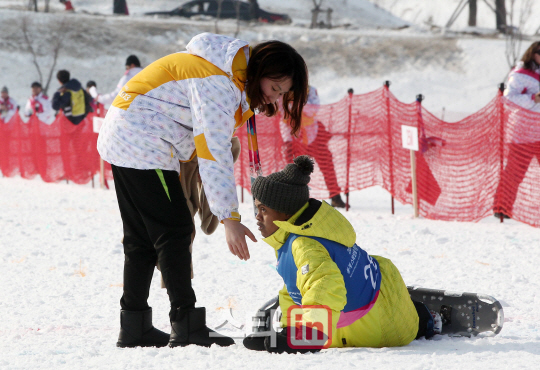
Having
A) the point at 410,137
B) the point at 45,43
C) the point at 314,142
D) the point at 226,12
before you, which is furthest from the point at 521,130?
the point at 226,12

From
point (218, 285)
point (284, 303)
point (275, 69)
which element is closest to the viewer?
point (275, 69)

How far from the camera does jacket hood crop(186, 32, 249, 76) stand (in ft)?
7.89

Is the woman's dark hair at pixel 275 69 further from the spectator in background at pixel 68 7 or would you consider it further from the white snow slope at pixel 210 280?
Result: the spectator in background at pixel 68 7

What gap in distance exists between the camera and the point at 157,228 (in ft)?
8.39

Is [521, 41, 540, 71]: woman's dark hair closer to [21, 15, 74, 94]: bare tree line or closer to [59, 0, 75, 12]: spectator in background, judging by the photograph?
[21, 15, 74, 94]: bare tree line

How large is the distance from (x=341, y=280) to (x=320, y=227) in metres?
0.24

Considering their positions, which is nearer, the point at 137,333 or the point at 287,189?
the point at 287,189

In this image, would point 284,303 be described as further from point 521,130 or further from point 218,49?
point 521,130

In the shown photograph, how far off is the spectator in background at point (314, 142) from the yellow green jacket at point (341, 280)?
5.27 metres

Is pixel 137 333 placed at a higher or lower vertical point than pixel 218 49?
lower

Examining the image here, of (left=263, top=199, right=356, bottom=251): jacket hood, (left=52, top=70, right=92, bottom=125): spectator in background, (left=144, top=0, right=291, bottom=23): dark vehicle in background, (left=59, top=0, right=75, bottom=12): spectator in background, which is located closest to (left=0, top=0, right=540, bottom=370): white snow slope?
(left=263, top=199, right=356, bottom=251): jacket hood

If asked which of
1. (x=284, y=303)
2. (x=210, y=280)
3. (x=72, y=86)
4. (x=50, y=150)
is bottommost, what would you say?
(x=50, y=150)

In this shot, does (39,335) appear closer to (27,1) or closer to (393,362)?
(393,362)

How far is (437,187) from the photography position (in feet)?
23.7
